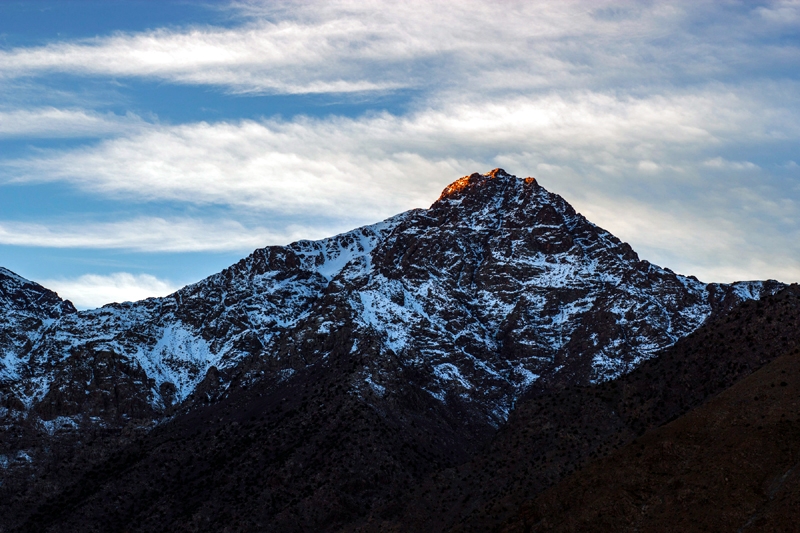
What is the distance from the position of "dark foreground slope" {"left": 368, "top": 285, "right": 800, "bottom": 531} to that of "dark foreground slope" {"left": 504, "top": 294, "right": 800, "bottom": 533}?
1172 centimetres

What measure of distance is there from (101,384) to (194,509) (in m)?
61.7

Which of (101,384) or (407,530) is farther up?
(101,384)

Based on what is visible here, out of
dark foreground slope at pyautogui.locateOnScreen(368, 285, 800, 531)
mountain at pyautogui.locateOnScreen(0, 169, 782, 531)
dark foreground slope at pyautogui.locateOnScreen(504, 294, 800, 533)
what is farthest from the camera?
mountain at pyautogui.locateOnScreen(0, 169, 782, 531)

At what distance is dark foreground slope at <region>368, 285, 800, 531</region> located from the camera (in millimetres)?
115000

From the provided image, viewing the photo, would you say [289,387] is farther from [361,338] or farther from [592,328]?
[592,328]

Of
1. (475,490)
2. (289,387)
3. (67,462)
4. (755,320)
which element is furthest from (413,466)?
(67,462)

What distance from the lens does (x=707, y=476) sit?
88.4 metres

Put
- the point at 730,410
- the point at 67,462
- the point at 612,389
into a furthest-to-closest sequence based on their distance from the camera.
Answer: the point at 67,462 → the point at 612,389 → the point at 730,410

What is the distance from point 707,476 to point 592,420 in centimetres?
3695

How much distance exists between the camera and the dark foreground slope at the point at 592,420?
11500 centimetres

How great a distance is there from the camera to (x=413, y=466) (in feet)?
487

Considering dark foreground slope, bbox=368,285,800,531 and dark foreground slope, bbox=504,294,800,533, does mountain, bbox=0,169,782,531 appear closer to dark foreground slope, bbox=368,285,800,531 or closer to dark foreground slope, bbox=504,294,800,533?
dark foreground slope, bbox=368,285,800,531

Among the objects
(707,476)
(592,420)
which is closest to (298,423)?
(592,420)

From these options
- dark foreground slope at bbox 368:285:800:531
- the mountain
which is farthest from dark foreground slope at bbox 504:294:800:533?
the mountain
